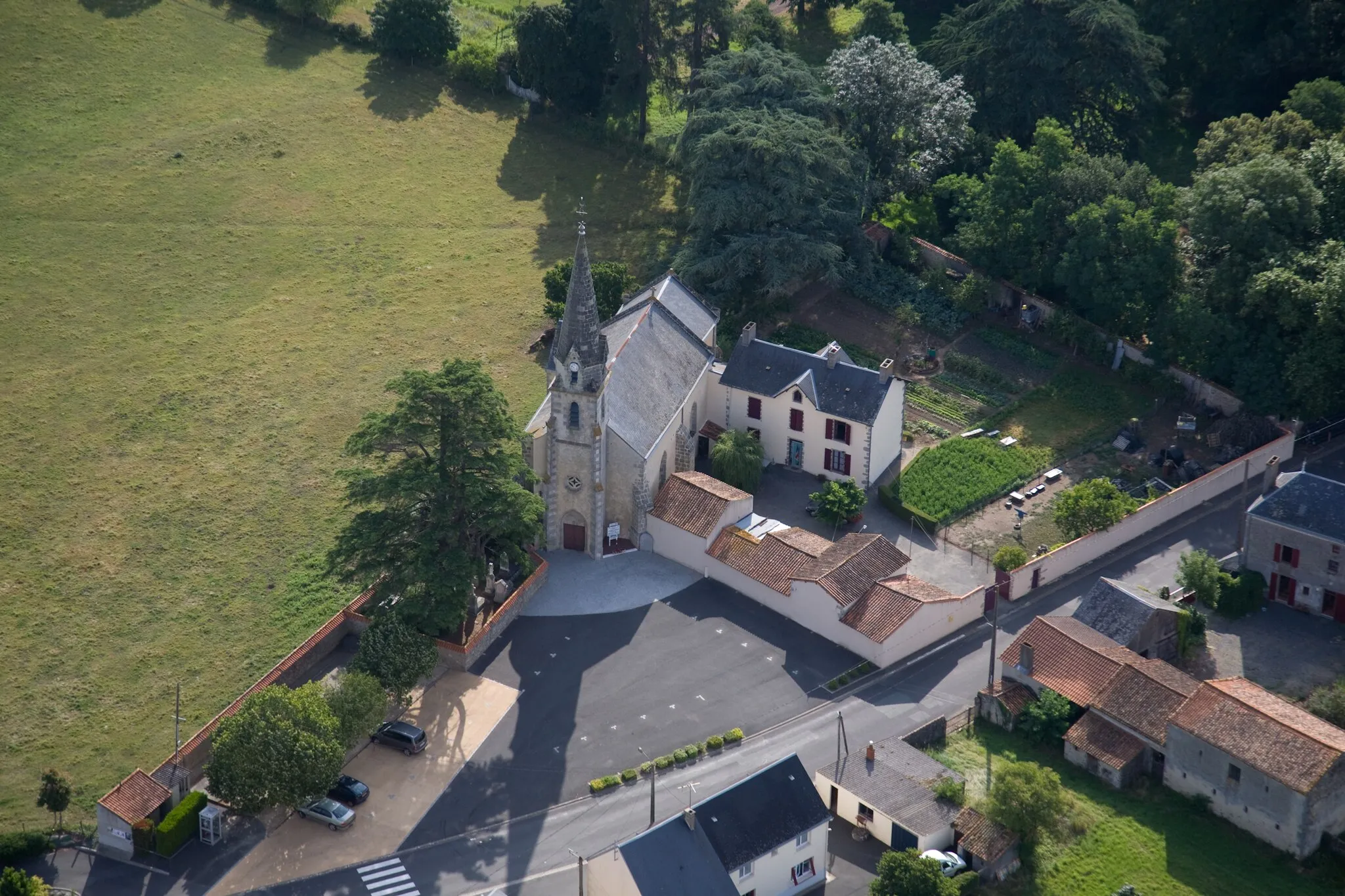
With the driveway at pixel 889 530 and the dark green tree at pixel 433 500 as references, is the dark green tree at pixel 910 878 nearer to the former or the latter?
the driveway at pixel 889 530

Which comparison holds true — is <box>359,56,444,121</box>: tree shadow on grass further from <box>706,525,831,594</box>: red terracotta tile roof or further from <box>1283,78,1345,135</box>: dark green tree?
<box>1283,78,1345,135</box>: dark green tree

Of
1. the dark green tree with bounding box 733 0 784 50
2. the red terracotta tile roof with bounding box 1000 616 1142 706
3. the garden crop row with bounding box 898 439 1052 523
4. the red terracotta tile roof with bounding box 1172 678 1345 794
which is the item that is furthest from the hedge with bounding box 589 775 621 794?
the dark green tree with bounding box 733 0 784 50

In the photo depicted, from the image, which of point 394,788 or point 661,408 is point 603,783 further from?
point 661,408

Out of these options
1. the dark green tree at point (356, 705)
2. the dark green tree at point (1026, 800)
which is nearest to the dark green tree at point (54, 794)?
the dark green tree at point (356, 705)

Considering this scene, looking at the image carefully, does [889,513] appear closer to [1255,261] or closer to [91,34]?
[1255,261]

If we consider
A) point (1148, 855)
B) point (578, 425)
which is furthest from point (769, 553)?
point (1148, 855)
